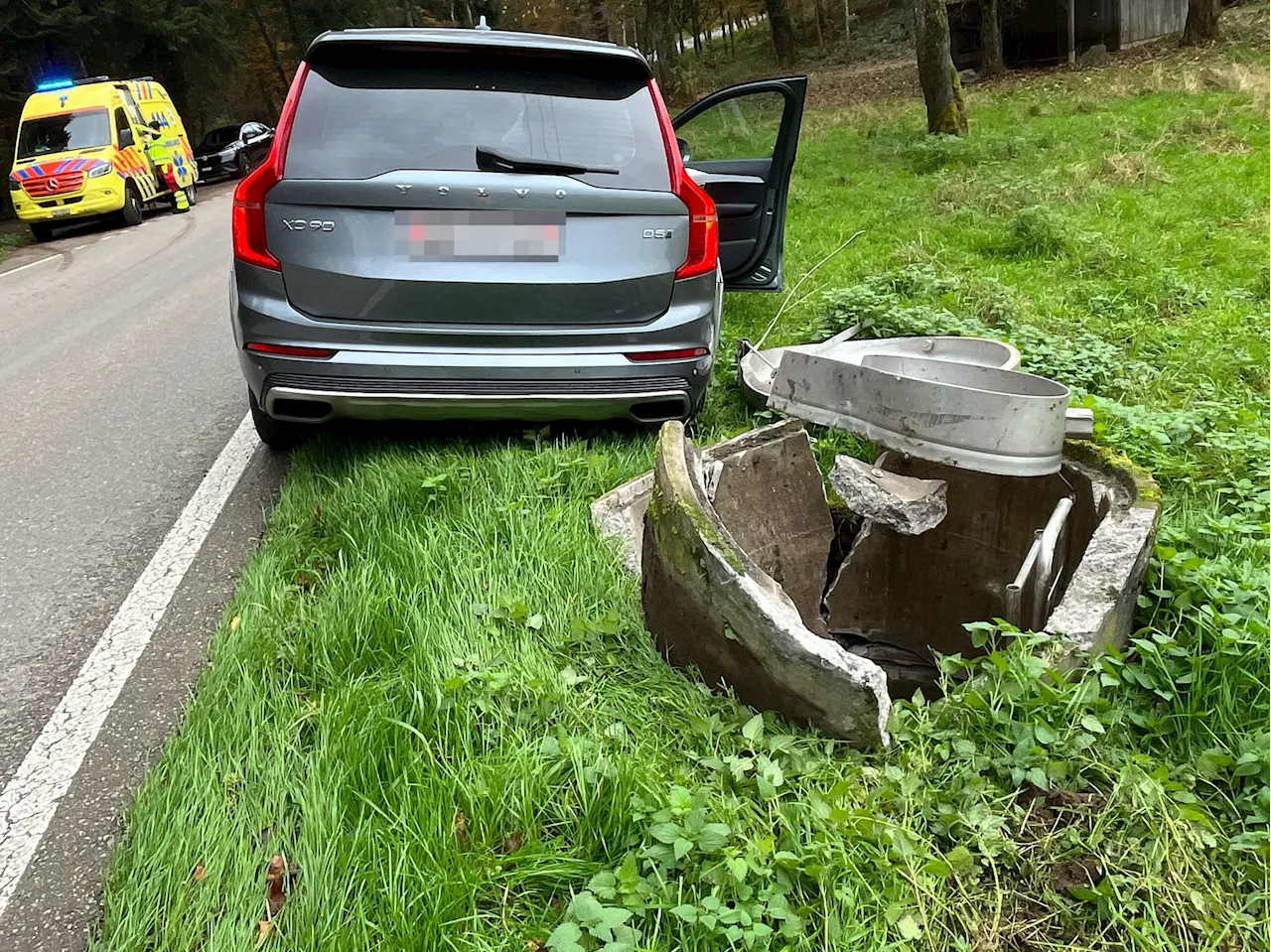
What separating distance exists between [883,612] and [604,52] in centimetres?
249

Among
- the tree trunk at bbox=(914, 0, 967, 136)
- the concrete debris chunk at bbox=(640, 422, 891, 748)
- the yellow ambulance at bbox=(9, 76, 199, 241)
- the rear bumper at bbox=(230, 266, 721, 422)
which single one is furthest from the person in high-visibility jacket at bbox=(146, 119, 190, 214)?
the concrete debris chunk at bbox=(640, 422, 891, 748)

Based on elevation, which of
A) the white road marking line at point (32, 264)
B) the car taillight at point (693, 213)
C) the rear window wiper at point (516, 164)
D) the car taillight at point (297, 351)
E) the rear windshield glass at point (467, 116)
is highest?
the rear windshield glass at point (467, 116)

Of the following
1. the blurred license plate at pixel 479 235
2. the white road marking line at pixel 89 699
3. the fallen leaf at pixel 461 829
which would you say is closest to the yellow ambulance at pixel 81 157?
the white road marking line at pixel 89 699

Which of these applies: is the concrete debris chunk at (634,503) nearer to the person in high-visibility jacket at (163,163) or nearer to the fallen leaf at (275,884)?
the fallen leaf at (275,884)

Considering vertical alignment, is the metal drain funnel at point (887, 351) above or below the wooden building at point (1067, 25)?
below

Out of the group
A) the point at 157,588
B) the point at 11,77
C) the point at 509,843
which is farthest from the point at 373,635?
the point at 11,77

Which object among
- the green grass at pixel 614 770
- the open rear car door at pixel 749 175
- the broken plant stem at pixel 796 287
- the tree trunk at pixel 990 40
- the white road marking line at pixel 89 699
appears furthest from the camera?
the tree trunk at pixel 990 40

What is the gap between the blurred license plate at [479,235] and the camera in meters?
3.39

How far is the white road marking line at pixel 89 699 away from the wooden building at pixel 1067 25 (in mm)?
22740

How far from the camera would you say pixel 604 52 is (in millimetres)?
3619

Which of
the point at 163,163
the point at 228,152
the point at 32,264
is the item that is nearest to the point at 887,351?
the point at 32,264

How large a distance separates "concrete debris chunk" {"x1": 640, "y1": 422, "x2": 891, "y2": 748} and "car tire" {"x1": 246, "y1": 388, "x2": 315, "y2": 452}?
2383mm

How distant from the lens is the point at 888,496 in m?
2.99

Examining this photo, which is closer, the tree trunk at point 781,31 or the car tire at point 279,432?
the car tire at point 279,432
